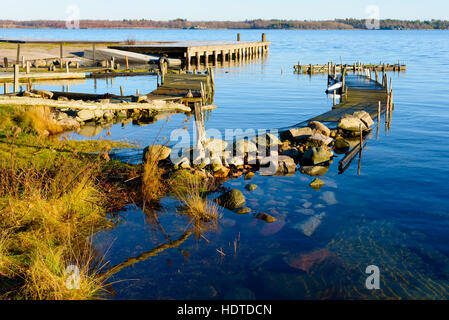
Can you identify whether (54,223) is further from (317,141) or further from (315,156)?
(317,141)

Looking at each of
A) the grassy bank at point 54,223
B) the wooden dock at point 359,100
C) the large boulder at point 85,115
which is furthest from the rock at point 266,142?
the large boulder at point 85,115

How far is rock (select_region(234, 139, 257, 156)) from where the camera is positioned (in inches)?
621

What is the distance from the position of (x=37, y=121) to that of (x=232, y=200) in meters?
10.8

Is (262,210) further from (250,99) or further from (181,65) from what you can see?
(181,65)

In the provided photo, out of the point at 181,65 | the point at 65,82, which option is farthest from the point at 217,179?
the point at 181,65

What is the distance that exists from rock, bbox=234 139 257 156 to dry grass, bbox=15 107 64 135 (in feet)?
25.5

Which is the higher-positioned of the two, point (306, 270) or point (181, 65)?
point (181, 65)

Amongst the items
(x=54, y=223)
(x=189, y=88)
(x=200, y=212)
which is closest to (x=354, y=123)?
(x=200, y=212)

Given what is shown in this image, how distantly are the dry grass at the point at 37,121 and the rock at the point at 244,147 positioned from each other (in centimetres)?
776

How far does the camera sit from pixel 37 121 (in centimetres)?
1855

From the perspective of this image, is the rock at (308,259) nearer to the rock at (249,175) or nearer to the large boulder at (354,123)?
the rock at (249,175)

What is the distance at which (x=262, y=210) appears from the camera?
38.1 ft

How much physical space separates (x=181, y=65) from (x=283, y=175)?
3850cm
